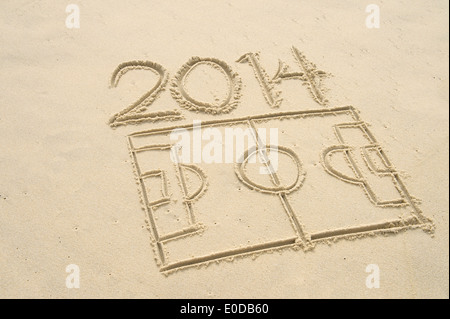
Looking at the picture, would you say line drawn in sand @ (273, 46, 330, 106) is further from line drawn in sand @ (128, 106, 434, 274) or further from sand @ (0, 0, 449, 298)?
line drawn in sand @ (128, 106, 434, 274)

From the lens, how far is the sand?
81.8 inches

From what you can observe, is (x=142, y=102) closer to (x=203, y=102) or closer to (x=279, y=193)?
(x=203, y=102)

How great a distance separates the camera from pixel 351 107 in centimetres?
276

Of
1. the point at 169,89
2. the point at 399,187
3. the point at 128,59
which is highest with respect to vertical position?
the point at 128,59

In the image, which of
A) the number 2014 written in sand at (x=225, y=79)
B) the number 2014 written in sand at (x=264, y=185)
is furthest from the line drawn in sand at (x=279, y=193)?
the number 2014 written in sand at (x=225, y=79)

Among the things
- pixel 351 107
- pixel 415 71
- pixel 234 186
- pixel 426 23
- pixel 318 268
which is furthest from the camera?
pixel 426 23

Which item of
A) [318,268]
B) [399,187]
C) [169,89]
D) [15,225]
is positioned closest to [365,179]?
[399,187]

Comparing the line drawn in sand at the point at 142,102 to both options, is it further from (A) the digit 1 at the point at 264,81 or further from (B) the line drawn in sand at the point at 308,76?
(B) the line drawn in sand at the point at 308,76

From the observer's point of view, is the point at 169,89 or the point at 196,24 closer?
the point at 169,89

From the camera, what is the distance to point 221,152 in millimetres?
2496

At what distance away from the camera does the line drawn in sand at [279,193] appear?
215 cm

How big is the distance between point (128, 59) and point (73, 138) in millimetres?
728

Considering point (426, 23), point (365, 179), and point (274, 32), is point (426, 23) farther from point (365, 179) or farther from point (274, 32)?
point (365, 179)

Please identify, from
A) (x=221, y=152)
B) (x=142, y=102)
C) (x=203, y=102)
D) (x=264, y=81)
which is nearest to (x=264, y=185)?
(x=221, y=152)
